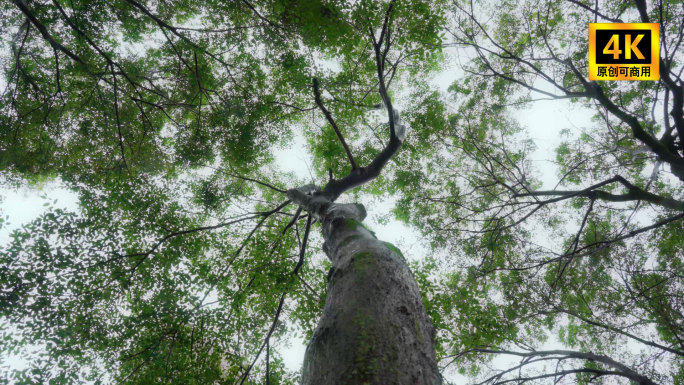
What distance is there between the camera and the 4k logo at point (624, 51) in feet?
17.6

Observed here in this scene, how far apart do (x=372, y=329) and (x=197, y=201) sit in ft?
24.1

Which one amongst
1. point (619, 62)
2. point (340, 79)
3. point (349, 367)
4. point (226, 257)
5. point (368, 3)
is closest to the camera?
point (349, 367)

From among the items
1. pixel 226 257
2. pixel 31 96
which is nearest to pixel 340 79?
pixel 226 257

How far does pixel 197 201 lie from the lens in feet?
25.7

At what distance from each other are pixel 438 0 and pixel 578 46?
386cm

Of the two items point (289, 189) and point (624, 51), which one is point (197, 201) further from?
point (624, 51)

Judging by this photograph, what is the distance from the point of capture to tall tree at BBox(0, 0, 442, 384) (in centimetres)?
294

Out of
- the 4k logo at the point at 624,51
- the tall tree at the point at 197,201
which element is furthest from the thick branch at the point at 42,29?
the 4k logo at the point at 624,51

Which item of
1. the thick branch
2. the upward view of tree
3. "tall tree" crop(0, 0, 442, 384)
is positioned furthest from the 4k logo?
the thick branch

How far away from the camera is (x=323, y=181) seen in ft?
Answer: 35.7

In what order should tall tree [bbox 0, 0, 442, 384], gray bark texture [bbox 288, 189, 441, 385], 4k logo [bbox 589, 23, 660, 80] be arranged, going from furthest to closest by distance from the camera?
4k logo [bbox 589, 23, 660, 80]
tall tree [bbox 0, 0, 442, 384]
gray bark texture [bbox 288, 189, 441, 385]

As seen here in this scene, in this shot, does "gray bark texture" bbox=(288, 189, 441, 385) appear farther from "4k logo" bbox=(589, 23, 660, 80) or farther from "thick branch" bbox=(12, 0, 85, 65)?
"4k logo" bbox=(589, 23, 660, 80)

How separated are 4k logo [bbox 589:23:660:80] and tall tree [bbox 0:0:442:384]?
337 centimetres

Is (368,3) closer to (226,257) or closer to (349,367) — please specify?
(349,367)
